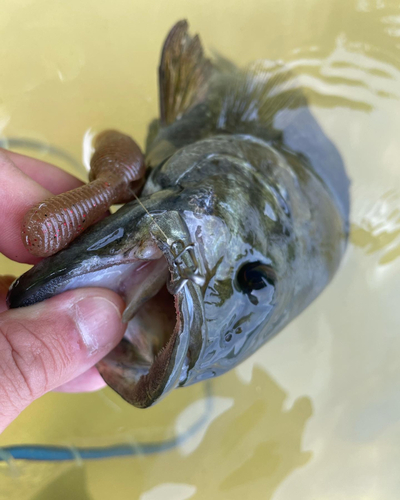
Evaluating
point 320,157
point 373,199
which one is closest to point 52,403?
point 320,157

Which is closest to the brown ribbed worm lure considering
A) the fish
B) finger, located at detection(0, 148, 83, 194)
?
the fish

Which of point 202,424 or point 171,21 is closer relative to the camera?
point 202,424

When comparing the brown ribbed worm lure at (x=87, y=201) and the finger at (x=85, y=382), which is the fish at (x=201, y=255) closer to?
the brown ribbed worm lure at (x=87, y=201)

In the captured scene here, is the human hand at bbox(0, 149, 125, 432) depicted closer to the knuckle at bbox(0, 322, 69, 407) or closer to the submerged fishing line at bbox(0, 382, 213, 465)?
the knuckle at bbox(0, 322, 69, 407)

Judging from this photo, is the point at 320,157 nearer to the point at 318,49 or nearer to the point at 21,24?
the point at 318,49

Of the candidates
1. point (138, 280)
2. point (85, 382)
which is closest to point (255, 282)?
point (138, 280)

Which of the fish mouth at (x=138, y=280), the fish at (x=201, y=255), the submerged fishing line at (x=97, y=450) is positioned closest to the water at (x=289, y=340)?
the submerged fishing line at (x=97, y=450)

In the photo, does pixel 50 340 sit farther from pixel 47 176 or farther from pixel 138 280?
pixel 47 176
